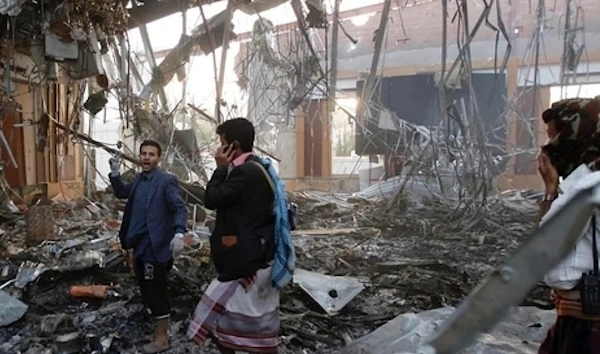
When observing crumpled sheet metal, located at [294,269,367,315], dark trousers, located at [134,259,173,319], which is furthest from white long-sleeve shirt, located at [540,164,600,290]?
crumpled sheet metal, located at [294,269,367,315]

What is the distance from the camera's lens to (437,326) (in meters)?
3.12

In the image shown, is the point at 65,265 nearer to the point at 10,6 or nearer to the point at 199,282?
the point at 199,282

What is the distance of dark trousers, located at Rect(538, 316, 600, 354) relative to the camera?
167 cm

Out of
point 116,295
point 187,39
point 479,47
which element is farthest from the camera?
point 479,47

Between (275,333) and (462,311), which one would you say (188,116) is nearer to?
(275,333)

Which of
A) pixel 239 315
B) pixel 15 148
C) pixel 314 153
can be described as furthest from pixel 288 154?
pixel 239 315

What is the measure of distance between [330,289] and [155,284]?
1.62 metres

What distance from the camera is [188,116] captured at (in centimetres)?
941

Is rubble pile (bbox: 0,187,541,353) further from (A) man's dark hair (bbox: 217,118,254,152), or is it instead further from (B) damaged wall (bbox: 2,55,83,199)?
(A) man's dark hair (bbox: 217,118,254,152)

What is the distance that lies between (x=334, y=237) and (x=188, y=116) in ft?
12.2

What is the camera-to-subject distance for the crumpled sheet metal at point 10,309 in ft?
12.8

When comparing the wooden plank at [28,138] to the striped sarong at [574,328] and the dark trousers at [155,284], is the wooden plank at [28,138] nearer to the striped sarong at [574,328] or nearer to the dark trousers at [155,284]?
the dark trousers at [155,284]

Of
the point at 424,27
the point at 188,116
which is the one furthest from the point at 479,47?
the point at 188,116

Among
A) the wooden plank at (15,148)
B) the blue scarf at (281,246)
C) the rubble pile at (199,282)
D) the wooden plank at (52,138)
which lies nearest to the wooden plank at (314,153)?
the wooden plank at (52,138)
